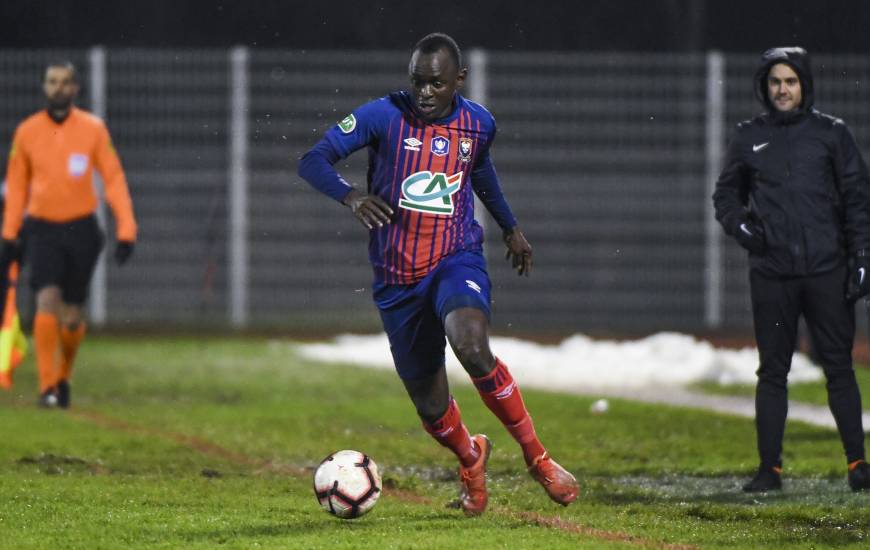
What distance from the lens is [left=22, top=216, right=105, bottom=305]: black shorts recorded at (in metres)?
13.0

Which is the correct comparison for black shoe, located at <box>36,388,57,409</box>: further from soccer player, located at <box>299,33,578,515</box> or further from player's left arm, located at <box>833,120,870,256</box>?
player's left arm, located at <box>833,120,870,256</box>

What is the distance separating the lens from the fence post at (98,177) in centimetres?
2095

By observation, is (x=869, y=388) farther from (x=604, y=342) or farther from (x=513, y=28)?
(x=513, y=28)

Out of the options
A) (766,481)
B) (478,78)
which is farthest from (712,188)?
(766,481)

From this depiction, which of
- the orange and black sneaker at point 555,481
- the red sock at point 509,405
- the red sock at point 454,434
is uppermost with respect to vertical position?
the red sock at point 509,405

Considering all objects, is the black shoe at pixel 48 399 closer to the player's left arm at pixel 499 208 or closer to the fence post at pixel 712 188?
the player's left arm at pixel 499 208

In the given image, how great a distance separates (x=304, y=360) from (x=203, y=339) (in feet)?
10.5

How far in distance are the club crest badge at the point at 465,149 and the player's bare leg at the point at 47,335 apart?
19.7 ft

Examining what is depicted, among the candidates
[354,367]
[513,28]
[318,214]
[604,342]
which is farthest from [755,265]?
[513,28]

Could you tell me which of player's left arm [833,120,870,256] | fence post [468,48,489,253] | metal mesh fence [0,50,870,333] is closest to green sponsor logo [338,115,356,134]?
player's left arm [833,120,870,256]

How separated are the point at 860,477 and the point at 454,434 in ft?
7.16

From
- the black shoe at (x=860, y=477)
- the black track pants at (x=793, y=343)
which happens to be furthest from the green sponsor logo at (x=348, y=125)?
the black shoe at (x=860, y=477)

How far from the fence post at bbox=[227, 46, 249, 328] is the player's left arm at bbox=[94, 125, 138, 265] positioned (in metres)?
7.59

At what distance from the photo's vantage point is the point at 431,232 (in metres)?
7.67
